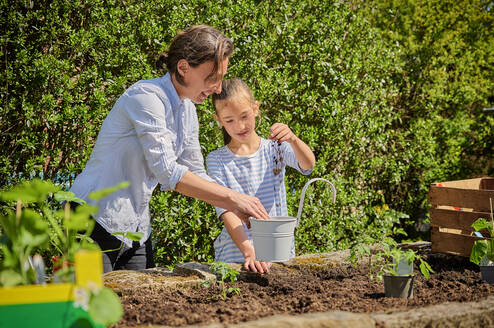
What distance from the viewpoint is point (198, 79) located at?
2359 mm

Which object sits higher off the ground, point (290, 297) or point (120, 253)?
point (120, 253)

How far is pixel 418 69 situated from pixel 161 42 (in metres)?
3.33

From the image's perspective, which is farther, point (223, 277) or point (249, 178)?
point (249, 178)

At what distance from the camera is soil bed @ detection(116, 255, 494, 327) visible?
1.65 meters

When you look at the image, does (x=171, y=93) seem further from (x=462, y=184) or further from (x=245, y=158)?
(x=462, y=184)

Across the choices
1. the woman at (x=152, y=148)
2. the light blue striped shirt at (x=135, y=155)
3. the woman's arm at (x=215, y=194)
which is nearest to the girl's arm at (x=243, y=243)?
the woman at (x=152, y=148)

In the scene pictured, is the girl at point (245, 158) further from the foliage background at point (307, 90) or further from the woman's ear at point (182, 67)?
the foliage background at point (307, 90)

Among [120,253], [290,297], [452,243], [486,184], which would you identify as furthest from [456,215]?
[120,253]

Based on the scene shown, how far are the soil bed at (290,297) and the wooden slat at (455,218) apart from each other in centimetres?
25

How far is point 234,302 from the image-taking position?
1895 millimetres

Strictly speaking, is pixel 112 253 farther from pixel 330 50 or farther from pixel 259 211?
pixel 330 50

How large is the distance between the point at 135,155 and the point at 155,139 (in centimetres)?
20

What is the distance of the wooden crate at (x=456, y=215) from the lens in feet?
8.23

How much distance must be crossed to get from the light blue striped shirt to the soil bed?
0.45m
